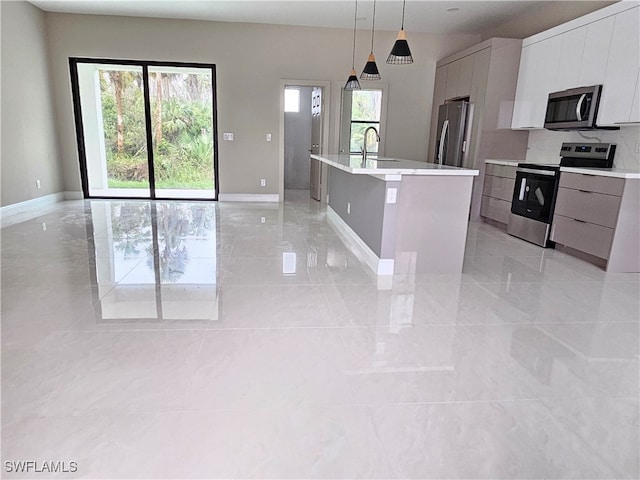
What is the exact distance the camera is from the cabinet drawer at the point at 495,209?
5.25m

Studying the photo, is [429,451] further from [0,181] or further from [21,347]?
[0,181]

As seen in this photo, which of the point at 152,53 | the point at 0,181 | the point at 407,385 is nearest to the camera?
the point at 407,385

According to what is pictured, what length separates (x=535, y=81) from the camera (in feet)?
16.8

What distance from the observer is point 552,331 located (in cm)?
243

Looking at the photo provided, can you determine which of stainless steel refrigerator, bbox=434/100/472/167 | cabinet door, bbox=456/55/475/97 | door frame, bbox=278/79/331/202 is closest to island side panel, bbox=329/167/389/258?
door frame, bbox=278/79/331/202

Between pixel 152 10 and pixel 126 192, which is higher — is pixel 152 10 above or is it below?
above

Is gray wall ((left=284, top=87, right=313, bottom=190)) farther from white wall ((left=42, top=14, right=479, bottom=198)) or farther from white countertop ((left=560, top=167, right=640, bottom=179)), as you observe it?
white countertop ((left=560, top=167, right=640, bottom=179))

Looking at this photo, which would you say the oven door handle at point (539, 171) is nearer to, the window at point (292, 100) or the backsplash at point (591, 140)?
the backsplash at point (591, 140)

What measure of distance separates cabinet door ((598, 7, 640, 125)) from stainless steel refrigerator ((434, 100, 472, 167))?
2020 mm

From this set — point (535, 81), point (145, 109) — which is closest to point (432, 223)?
point (535, 81)

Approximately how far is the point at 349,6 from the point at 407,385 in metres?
5.42

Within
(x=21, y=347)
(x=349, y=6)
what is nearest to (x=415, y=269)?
(x=21, y=347)

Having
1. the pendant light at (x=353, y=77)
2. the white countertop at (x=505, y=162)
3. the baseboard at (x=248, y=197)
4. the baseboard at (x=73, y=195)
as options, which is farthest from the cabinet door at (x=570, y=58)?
the baseboard at (x=73, y=195)

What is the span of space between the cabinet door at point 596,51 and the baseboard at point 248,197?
4785 mm
